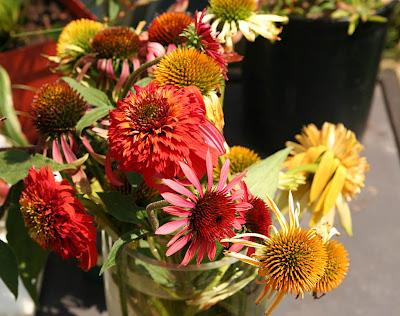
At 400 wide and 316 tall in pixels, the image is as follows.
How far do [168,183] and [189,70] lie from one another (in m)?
0.10

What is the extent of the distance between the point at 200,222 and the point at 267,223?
0.06 m

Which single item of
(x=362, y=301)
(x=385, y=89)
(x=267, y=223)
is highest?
(x=267, y=223)

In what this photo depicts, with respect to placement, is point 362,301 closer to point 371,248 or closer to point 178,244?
point 371,248

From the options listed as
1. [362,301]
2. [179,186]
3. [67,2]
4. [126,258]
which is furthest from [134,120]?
[67,2]

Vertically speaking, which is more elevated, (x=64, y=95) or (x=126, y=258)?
(x=64, y=95)

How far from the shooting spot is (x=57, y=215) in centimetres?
38

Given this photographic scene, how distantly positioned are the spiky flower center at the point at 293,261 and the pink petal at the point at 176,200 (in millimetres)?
64

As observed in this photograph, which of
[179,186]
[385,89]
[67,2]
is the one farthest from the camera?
[385,89]

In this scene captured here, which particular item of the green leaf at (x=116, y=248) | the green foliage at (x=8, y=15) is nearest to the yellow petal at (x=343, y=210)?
the green leaf at (x=116, y=248)

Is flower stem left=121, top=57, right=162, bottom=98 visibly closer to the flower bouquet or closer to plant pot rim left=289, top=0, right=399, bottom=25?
the flower bouquet

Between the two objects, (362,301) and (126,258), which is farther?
(362,301)

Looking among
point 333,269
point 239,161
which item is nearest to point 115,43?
point 239,161

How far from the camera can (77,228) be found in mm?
369

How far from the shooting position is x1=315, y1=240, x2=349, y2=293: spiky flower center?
398 millimetres
